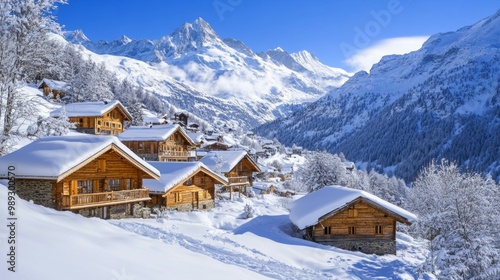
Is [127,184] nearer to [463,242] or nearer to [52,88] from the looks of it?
[463,242]

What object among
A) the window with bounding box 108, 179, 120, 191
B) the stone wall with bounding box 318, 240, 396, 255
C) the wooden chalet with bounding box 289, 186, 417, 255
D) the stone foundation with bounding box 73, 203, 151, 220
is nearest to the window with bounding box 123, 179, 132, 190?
the window with bounding box 108, 179, 120, 191

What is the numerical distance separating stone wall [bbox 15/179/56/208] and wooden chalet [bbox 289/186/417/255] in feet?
63.9

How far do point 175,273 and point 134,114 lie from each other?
91764 millimetres

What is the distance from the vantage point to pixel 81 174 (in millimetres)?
25766

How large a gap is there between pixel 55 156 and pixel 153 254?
13.9m

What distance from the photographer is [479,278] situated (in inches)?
858

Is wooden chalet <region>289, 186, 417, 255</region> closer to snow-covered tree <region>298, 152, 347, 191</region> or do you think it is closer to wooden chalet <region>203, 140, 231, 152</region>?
snow-covered tree <region>298, 152, 347, 191</region>

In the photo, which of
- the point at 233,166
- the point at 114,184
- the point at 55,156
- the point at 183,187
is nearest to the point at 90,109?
the point at 233,166

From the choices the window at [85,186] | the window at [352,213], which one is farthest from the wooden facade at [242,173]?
the window at [85,186]

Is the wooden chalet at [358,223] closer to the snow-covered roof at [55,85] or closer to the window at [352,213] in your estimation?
the window at [352,213]

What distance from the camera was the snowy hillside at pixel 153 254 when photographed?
28.8 feet

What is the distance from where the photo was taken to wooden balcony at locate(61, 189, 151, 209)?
23859 mm

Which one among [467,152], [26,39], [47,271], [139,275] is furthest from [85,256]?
[467,152]

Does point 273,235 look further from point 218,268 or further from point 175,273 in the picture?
point 175,273
